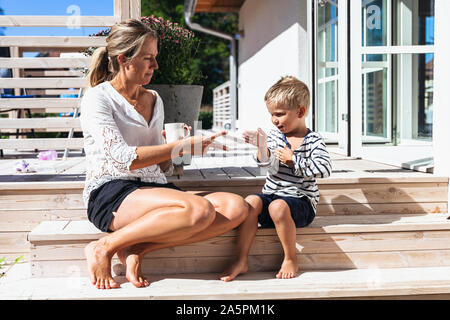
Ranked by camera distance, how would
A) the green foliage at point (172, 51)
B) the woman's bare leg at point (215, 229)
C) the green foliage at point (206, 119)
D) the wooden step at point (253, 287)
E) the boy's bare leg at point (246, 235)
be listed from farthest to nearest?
the green foliage at point (206, 119), the green foliage at point (172, 51), the boy's bare leg at point (246, 235), the woman's bare leg at point (215, 229), the wooden step at point (253, 287)

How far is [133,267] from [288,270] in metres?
0.64

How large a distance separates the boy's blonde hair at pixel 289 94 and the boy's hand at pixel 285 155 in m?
0.20

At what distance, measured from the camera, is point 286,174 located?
7.12 feet

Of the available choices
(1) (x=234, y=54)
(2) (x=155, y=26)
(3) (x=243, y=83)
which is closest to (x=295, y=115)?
(2) (x=155, y=26)

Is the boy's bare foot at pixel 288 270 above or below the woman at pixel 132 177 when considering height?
below

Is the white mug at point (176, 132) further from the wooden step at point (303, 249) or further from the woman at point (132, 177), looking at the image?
the wooden step at point (303, 249)

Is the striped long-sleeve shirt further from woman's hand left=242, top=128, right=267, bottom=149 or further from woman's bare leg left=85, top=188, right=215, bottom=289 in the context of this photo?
woman's bare leg left=85, top=188, right=215, bottom=289

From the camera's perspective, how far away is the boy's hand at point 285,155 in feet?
6.75

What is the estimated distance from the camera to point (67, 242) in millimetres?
2064

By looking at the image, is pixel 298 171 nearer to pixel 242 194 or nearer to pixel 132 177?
pixel 242 194

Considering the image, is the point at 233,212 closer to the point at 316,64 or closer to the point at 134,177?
the point at 134,177

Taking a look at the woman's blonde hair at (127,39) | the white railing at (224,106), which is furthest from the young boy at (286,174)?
the white railing at (224,106)

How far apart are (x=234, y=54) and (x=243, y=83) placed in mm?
1464

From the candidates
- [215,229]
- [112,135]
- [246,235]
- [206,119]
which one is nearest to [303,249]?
[246,235]
